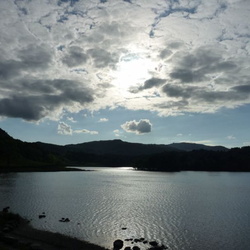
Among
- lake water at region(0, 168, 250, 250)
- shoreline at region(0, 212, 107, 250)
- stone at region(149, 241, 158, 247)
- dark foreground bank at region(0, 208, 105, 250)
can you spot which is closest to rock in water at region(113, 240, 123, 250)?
shoreline at region(0, 212, 107, 250)

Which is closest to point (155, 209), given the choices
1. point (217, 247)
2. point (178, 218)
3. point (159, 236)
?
point (178, 218)

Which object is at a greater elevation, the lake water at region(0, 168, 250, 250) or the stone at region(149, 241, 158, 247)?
the lake water at region(0, 168, 250, 250)

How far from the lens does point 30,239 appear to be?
45000mm

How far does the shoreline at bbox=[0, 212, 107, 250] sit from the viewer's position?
3978 cm

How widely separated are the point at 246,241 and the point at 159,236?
1436cm

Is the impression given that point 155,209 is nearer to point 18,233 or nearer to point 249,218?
point 249,218

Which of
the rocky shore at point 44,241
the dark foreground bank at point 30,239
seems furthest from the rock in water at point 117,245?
the dark foreground bank at point 30,239

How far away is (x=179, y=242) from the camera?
4738 cm

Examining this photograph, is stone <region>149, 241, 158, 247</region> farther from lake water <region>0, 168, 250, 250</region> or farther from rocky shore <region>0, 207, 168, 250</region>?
lake water <region>0, 168, 250, 250</region>

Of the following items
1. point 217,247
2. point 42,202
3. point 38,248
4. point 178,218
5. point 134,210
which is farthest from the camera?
point 42,202

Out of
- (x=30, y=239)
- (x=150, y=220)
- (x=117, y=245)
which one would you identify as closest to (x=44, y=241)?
(x=30, y=239)

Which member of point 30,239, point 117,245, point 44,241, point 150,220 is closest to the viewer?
point 117,245

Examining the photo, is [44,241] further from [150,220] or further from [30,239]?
[150,220]

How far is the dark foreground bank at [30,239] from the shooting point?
39.7m
